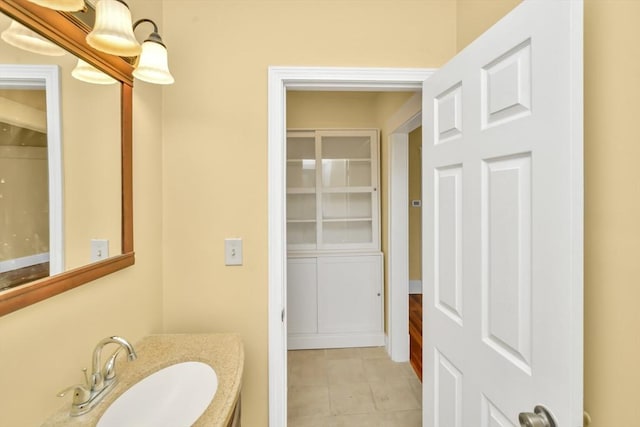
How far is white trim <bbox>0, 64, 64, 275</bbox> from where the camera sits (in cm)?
77

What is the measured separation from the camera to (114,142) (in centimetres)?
107

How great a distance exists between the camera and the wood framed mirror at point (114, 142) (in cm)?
70

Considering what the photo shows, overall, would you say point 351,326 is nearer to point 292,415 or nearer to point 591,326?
point 292,415

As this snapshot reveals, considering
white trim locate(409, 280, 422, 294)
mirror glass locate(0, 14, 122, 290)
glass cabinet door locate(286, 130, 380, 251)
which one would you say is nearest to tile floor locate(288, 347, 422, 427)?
glass cabinet door locate(286, 130, 380, 251)

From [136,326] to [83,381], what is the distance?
0.30m

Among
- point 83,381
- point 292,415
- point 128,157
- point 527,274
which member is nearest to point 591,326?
point 527,274

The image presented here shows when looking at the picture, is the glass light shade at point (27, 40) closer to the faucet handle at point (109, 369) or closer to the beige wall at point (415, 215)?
the faucet handle at point (109, 369)

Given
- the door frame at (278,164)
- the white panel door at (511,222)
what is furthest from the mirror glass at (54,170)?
the white panel door at (511,222)

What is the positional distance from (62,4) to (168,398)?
119 centimetres

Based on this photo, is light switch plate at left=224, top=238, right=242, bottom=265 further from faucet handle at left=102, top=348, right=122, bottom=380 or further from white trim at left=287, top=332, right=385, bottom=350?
white trim at left=287, top=332, right=385, bottom=350

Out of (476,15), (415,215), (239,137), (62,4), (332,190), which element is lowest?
(415,215)

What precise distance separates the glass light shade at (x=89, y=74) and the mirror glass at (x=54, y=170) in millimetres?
14

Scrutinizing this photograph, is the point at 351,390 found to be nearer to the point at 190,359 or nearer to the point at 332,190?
the point at 190,359

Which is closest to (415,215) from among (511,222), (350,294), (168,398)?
(350,294)
